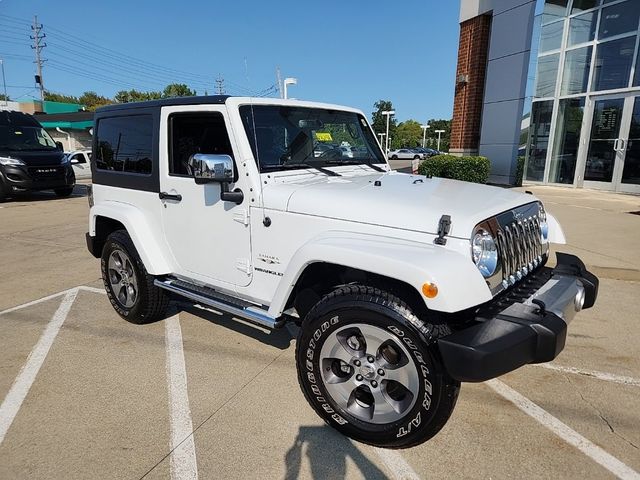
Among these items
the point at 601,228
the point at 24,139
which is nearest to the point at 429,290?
the point at 601,228

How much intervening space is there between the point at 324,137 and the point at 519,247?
172cm

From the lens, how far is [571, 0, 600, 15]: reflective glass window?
12.4m

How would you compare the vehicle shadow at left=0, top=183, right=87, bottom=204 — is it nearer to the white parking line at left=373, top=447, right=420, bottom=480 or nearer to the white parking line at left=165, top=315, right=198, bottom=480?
the white parking line at left=165, top=315, right=198, bottom=480

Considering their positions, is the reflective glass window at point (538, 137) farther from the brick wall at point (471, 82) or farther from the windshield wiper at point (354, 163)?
the windshield wiper at point (354, 163)

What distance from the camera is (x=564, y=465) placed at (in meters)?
2.33

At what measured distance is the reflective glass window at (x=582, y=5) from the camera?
1238cm

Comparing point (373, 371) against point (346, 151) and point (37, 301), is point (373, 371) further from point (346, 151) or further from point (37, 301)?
point (37, 301)

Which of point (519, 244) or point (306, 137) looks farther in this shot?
point (306, 137)

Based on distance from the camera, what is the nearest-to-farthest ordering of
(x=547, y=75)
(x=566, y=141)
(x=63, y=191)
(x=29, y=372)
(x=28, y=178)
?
(x=29, y=372), (x=28, y=178), (x=566, y=141), (x=547, y=75), (x=63, y=191)

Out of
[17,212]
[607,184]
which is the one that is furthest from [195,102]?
[607,184]

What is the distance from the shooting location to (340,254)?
2.39m

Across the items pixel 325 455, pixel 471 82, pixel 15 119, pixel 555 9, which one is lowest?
pixel 325 455

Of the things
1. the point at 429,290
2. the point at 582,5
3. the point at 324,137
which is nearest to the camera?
the point at 429,290

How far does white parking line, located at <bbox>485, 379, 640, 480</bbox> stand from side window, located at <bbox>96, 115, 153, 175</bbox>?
3.23 m
